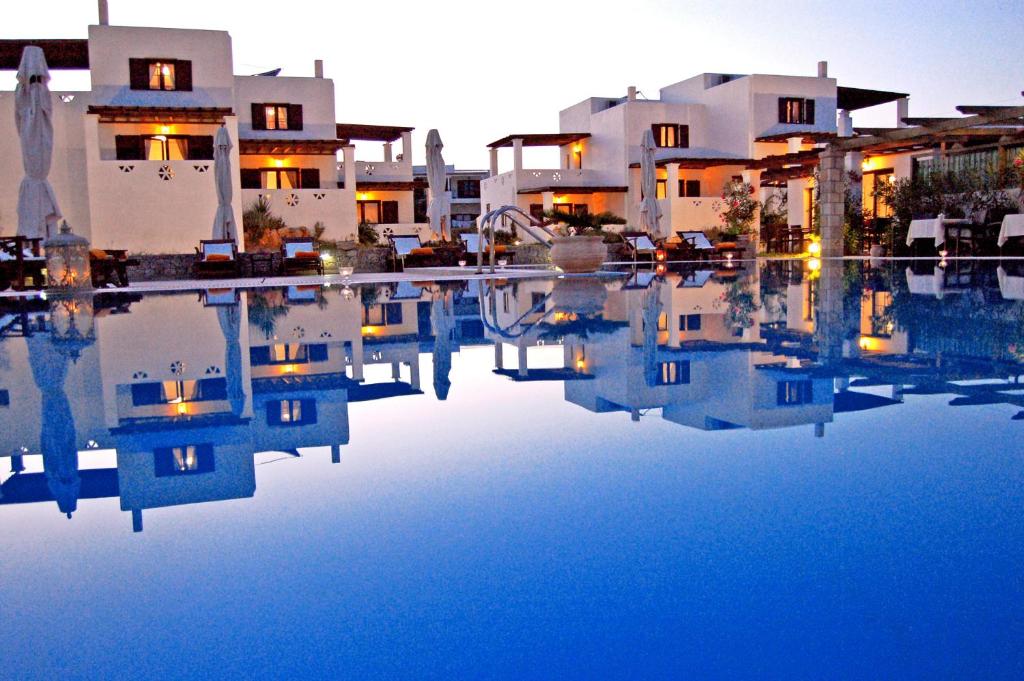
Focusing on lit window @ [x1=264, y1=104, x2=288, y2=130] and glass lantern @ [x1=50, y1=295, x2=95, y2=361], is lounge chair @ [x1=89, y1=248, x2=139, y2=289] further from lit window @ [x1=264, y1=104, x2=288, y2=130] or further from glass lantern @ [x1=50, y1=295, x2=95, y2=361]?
lit window @ [x1=264, y1=104, x2=288, y2=130]

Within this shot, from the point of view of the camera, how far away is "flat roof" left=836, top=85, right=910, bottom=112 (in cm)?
3651

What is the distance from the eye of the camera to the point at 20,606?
78.9 inches

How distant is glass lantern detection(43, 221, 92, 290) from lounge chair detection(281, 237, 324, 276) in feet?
20.7

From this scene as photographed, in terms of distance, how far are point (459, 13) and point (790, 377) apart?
3091cm

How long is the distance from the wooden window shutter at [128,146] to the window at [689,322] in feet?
66.6

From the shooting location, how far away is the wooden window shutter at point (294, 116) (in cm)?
2945

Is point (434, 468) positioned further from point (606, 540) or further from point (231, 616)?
point (231, 616)

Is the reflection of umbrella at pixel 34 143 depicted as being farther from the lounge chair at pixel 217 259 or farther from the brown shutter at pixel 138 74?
the brown shutter at pixel 138 74

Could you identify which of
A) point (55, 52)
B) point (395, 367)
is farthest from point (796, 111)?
point (395, 367)

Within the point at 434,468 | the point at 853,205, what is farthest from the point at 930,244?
the point at 434,468

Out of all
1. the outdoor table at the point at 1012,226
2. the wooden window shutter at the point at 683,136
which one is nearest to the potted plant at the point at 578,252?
the outdoor table at the point at 1012,226

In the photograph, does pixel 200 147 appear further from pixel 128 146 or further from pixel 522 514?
pixel 522 514

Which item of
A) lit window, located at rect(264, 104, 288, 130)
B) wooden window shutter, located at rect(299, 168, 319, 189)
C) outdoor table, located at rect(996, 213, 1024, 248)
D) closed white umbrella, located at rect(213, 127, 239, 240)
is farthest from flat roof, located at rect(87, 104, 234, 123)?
outdoor table, located at rect(996, 213, 1024, 248)

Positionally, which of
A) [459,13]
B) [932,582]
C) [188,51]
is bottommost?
[932,582]
